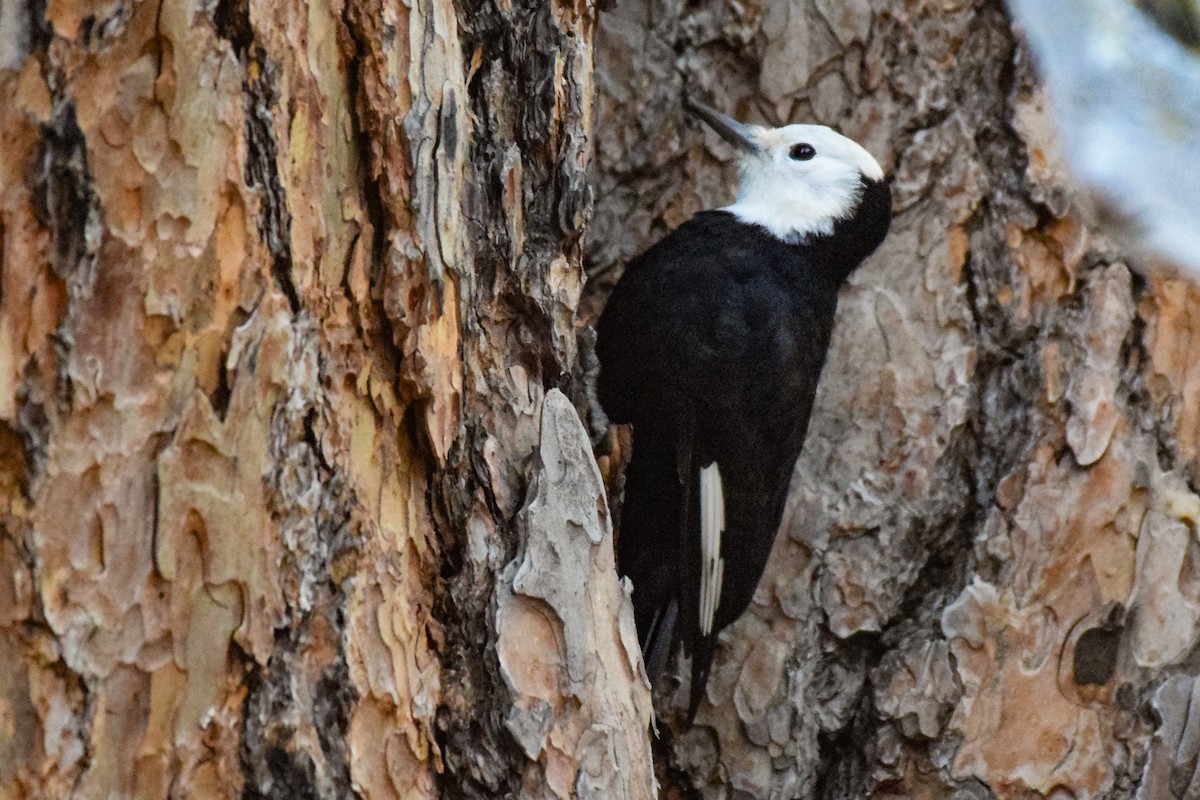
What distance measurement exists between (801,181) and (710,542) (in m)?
0.90

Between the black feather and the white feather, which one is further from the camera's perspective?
the white feather

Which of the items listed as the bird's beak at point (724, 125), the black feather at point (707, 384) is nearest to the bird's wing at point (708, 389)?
the black feather at point (707, 384)

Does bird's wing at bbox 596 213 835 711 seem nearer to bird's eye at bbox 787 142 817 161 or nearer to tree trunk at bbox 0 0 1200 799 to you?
tree trunk at bbox 0 0 1200 799

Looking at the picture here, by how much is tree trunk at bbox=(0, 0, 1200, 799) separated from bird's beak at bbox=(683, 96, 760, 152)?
0.06m

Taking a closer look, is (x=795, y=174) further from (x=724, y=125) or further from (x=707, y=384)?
(x=707, y=384)

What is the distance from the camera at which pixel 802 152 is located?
3039 millimetres

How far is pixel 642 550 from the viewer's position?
2.94 meters

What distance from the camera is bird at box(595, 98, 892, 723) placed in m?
2.74

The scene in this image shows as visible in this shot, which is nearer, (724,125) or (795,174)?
(724,125)

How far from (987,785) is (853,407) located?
2.53ft

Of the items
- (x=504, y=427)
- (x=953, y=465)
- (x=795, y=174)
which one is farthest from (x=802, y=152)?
(x=504, y=427)

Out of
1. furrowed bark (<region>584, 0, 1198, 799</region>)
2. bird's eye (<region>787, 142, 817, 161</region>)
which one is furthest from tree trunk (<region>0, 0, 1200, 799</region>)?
bird's eye (<region>787, 142, 817, 161</region>)

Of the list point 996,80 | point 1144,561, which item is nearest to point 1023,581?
point 1144,561

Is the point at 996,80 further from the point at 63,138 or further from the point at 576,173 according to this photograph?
the point at 63,138
